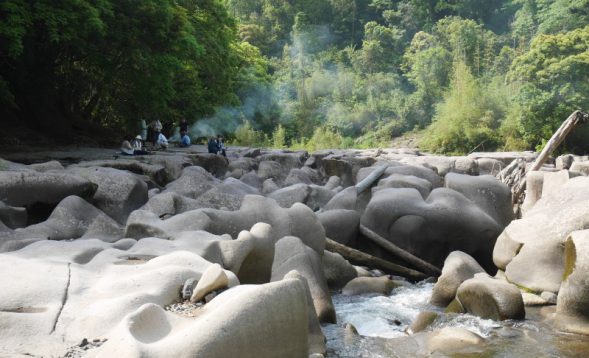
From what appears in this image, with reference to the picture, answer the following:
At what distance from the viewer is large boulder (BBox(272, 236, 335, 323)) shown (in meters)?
7.15

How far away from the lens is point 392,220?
10945 mm

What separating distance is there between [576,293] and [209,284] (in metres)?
4.27

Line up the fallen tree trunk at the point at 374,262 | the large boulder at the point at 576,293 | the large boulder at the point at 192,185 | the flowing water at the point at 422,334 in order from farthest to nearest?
the large boulder at the point at 192,185
the fallen tree trunk at the point at 374,262
the large boulder at the point at 576,293
the flowing water at the point at 422,334

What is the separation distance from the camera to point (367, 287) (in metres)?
8.90

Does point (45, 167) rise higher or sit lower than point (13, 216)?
higher

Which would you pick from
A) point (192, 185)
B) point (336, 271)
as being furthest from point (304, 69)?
point (336, 271)

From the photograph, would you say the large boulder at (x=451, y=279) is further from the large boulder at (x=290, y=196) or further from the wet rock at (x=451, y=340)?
the large boulder at (x=290, y=196)

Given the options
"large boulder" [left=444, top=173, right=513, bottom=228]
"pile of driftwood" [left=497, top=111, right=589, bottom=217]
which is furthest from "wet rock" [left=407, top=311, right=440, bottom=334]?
"pile of driftwood" [left=497, top=111, right=589, bottom=217]

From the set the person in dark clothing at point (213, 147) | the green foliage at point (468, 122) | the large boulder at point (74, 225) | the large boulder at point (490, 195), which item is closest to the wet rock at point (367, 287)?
the large boulder at point (74, 225)

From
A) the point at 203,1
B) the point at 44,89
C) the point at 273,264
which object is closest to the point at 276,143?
the point at 203,1

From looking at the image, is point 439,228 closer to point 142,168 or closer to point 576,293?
point 576,293

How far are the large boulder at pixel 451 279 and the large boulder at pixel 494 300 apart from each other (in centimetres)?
68

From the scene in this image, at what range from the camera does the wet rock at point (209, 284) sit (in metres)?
4.75

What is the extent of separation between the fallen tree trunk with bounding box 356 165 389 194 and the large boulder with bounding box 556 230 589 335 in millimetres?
5911
